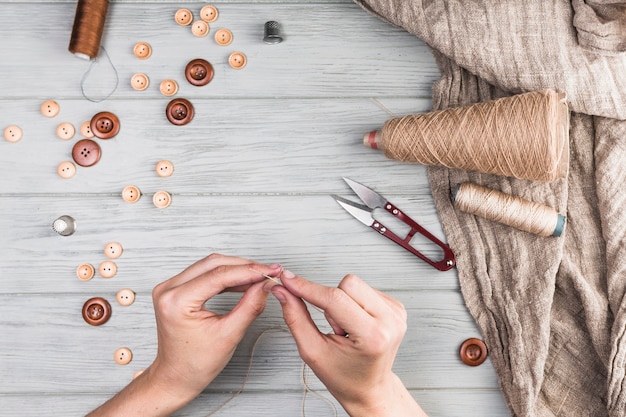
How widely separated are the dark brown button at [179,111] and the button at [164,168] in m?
0.10

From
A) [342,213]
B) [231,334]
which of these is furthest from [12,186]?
[342,213]

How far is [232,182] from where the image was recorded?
1530 mm

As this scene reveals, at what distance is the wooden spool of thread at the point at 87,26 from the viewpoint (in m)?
1.47

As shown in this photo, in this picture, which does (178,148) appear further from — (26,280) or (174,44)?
(26,280)

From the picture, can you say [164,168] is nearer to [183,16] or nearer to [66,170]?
[66,170]

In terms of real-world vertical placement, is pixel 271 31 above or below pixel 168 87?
above

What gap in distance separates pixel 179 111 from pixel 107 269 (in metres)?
0.43

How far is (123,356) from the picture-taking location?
59.6 inches

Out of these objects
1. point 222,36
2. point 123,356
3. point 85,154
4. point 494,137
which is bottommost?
point 123,356

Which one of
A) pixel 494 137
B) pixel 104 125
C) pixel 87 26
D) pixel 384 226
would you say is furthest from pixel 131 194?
pixel 494 137

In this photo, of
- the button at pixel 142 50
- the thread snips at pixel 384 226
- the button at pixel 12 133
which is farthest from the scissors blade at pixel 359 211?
the button at pixel 12 133

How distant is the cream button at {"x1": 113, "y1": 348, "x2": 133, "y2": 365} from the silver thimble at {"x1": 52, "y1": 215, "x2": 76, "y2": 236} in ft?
1.04

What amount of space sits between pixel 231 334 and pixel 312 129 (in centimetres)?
56

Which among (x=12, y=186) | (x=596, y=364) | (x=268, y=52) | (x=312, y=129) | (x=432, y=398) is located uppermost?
(x=268, y=52)
